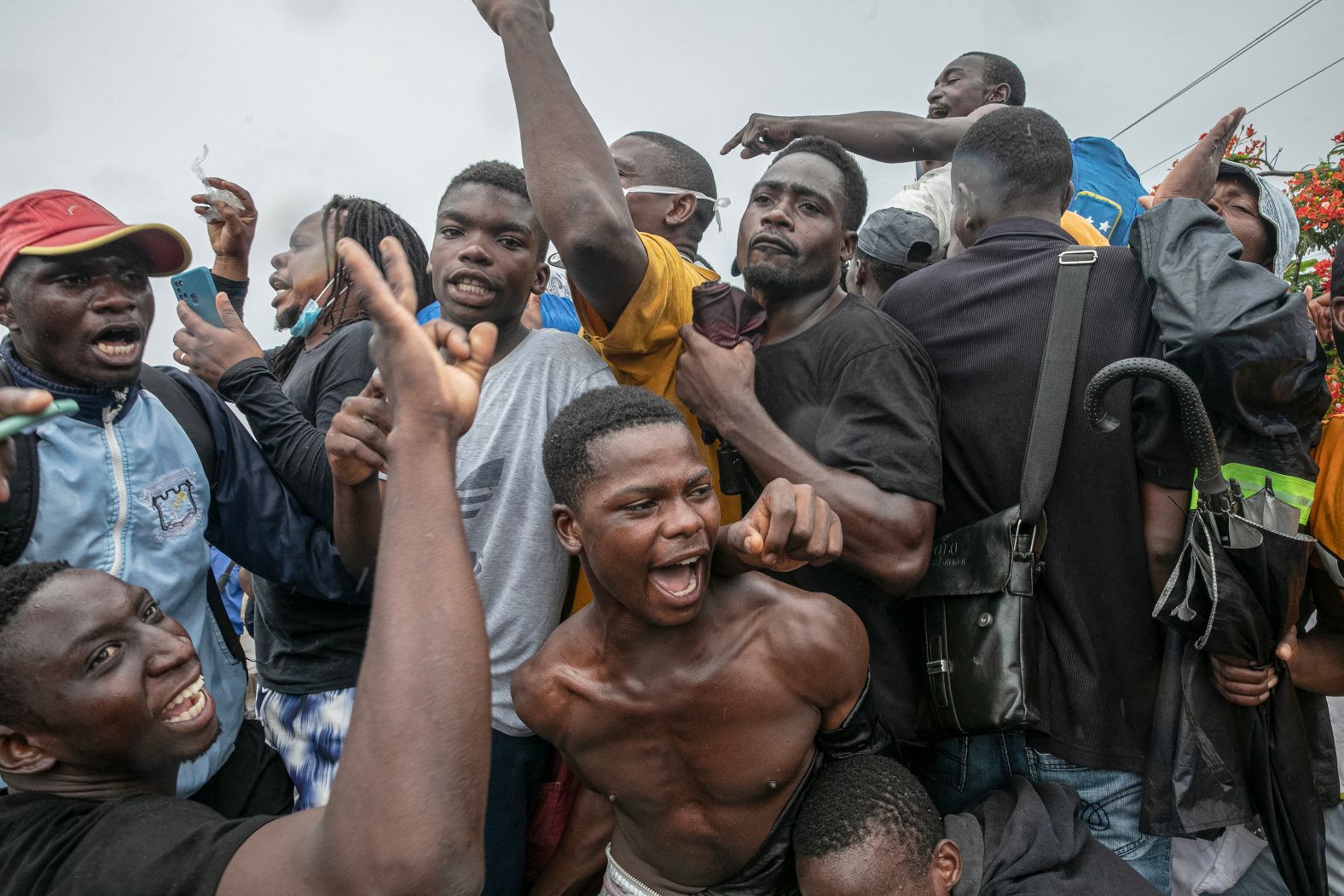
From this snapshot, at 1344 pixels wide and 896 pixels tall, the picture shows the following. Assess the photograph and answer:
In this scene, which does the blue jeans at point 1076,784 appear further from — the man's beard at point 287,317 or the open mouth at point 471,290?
the man's beard at point 287,317

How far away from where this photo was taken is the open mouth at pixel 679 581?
91.2 inches

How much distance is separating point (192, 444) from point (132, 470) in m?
0.22

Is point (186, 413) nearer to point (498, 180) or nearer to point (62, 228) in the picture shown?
point (62, 228)

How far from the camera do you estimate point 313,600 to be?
2.81m

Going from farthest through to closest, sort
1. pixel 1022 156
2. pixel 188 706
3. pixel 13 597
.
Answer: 1. pixel 1022 156
2. pixel 188 706
3. pixel 13 597

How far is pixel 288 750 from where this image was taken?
2.71m

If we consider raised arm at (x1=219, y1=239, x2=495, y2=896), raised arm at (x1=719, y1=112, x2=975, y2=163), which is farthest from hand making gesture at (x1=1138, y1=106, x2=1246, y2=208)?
raised arm at (x1=219, y1=239, x2=495, y2=896)

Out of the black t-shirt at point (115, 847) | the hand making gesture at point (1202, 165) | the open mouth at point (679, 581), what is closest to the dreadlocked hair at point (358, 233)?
the open mouth at point (679, 581)

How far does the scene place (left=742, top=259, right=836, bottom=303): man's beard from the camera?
2898 millimetres

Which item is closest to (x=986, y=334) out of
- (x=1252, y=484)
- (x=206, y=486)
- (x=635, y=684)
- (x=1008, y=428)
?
(x=1008, y=428)

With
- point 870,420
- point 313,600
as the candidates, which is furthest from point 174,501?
point 870,420

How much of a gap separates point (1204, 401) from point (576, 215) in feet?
5.26

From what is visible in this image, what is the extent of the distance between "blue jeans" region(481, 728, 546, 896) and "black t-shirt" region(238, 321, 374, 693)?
49 centimetres

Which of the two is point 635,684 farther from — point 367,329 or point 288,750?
point 367,329
